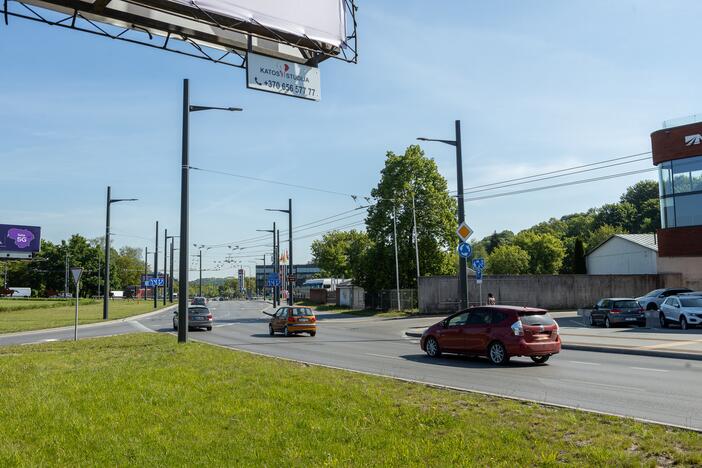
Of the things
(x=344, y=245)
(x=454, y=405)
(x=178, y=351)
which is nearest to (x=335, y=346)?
(x=178, y=351)

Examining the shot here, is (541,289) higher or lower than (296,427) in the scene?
higher

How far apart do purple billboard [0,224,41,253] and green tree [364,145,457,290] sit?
1897 inches

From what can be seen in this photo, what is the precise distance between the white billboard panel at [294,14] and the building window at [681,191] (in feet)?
97.9

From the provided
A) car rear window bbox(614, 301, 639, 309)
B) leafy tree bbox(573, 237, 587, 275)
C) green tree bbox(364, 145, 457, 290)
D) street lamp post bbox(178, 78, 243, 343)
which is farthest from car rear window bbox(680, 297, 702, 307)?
leafy tree bbox(573, 237, 587, 275)

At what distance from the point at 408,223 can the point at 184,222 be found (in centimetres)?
3497

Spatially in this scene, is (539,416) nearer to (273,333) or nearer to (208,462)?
(208,462)

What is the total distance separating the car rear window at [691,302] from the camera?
27.3 meters

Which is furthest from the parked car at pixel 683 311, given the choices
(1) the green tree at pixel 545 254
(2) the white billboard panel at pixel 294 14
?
(1) the green tree at pixel 545 254

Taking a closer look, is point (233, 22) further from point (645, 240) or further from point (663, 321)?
point (645, 240)

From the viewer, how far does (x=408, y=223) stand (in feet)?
175

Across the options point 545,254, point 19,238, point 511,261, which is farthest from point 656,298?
point 19,238

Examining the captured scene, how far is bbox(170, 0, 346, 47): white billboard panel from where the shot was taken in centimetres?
1652

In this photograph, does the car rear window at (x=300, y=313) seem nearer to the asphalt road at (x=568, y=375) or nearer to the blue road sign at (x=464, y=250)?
the asphalt road at (x=568, y=375)

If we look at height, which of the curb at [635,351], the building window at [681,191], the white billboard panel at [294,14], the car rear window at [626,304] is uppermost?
the white billboard panel at [294,14]
